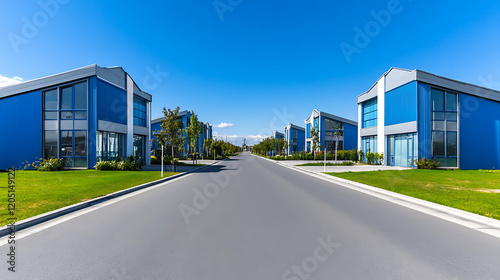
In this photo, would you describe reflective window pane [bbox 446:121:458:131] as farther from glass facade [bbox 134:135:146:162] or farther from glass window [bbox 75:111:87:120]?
glass window [bbox 75:111:87:120]

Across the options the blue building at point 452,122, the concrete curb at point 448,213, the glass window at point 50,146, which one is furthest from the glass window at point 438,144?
A: the glass window at point 50,146

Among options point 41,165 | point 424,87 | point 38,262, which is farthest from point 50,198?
point 424,87

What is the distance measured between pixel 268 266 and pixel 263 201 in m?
4.44

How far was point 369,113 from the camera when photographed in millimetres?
29969

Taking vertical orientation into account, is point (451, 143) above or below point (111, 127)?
below

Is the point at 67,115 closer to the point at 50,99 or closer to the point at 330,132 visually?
the point at 50,99

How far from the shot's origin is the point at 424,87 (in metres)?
21.3

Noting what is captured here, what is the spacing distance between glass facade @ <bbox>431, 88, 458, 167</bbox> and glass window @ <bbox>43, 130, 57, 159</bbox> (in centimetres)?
3407

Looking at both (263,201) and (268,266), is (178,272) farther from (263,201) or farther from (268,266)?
(263,201)

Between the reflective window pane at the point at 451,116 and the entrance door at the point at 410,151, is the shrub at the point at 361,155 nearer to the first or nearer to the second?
the entrance door at the point at 410,151

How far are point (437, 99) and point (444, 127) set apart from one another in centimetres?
276

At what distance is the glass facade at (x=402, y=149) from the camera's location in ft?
71.4

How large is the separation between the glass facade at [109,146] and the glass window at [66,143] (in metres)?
1.98

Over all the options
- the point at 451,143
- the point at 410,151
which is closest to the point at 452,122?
the point at 451,143
